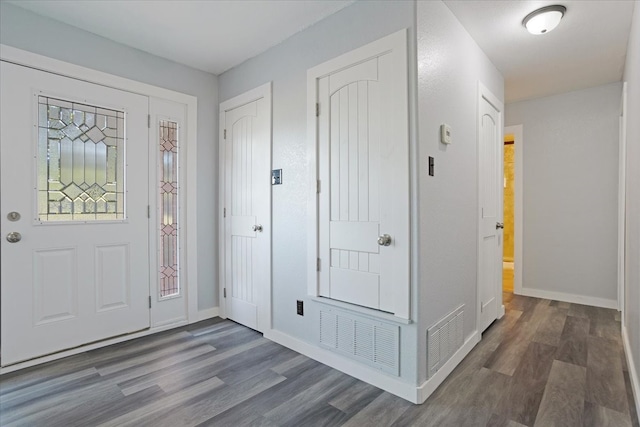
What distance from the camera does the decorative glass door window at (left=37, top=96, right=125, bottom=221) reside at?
237cm

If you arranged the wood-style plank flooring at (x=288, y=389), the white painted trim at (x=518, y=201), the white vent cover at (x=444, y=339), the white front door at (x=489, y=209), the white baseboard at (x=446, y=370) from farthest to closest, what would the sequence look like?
the white painted trim at (x=518, y=201), the white front door at (x=489, y=209), the white vent cover at (x=444, y=339), the white baseboard at (x=446, y=370), the wood-style plank flooring at (x=288, y=389)

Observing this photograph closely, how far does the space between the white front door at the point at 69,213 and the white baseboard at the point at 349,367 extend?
1321mm

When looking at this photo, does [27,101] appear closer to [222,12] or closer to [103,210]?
[103,210]

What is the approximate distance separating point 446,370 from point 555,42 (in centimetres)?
277

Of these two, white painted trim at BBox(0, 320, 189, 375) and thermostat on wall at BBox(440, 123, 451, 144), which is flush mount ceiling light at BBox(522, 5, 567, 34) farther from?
white painted trim at BBox(0, 320, 189, 375)

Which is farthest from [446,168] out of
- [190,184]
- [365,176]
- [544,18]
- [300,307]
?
[190,184]

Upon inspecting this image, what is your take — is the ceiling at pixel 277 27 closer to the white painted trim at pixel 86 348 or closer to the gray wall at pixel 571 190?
the gray wall at pixel 571 190

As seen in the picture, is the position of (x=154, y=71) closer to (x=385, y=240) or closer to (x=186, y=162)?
(x=186, y=162)

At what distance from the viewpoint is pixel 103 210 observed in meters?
2.64

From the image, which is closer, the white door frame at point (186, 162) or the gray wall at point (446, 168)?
the gray wall at point (446, 168)

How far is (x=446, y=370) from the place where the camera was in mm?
2141

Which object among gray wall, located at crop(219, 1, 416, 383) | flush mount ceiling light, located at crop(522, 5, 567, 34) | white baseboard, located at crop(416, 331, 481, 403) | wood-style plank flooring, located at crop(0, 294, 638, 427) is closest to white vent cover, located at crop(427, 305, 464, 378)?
→ white baseboard, located at crop(416, 331, 481, 403)

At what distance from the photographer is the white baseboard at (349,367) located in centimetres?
190

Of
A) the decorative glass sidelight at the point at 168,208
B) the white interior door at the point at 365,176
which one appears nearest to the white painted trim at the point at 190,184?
the decorative glass sidelight at the point at 168,208
